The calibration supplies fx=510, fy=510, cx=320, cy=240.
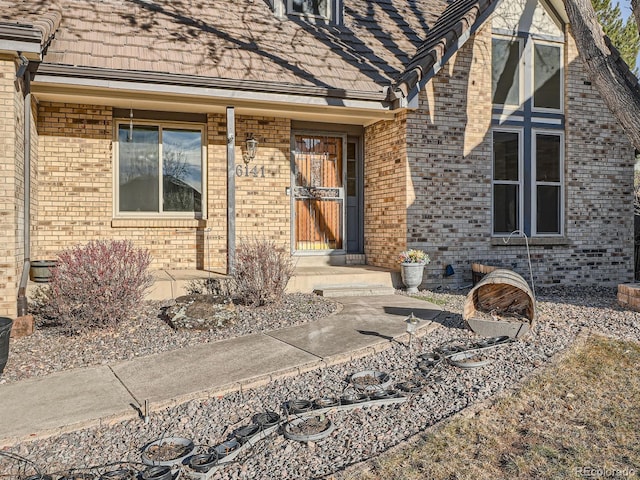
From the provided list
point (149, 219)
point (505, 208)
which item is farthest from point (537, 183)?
point (149, 219)

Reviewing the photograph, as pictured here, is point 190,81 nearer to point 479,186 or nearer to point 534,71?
point 479,186

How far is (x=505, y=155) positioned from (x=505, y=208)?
1046mm

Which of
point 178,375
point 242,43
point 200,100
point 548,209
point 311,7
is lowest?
point 178,375

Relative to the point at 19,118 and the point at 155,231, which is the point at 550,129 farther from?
the point at 19,118

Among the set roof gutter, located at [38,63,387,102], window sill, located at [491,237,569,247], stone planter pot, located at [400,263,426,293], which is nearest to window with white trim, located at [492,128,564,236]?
window sill, located at [491,237,569,247]

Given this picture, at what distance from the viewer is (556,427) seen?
3.53 metres

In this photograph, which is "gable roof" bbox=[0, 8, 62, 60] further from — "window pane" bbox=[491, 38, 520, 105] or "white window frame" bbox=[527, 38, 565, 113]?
"white window frame" bbox=[527, 38, 565, 113]

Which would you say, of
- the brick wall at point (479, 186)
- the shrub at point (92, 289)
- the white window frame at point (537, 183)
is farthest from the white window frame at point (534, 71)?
the shrub at point (92, 289)

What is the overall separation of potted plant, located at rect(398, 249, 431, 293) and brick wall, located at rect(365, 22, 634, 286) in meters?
0.43

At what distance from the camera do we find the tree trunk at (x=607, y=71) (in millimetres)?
7148

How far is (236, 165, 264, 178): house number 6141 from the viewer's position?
9.47m

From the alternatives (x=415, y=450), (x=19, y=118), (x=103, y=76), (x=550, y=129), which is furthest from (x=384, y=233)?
(x=415, y=450)

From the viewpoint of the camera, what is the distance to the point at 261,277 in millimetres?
7027

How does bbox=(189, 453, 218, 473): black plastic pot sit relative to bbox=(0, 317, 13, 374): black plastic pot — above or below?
below
